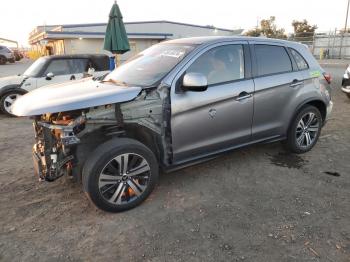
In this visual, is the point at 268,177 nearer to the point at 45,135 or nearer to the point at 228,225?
the point at 228,225

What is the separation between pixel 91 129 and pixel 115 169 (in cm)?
49

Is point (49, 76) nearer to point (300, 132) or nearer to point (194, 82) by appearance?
point (194, 82)

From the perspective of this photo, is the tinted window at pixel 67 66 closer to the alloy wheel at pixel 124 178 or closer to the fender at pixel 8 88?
the fender at pixel 8 88

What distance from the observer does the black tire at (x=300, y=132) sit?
4.84 meters

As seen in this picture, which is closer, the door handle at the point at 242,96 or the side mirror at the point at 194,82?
the side mirror at the point at 194,82

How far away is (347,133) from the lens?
6.23m

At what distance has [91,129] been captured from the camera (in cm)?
339

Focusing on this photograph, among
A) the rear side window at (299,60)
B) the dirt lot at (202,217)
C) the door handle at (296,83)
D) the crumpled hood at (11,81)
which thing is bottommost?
the dirt lot at (202,217)

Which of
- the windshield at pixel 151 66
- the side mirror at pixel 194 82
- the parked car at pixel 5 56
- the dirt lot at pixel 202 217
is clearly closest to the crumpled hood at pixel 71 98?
the windshield at pixel 151 66

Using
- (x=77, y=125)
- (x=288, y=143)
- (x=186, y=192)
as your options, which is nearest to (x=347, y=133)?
(x=288, y=143)

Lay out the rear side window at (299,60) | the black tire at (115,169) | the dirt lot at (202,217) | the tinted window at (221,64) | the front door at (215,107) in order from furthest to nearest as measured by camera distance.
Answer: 1. the rear side window at (299,60)
2. the tinted window at (221,64)
3. the front door at (215,107)
4. the black tire at (115,169)
5. the dirt lot at (202,217)

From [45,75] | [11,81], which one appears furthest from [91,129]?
[11,81]

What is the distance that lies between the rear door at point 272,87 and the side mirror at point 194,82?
103cm

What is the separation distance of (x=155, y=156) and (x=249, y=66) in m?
1.72
